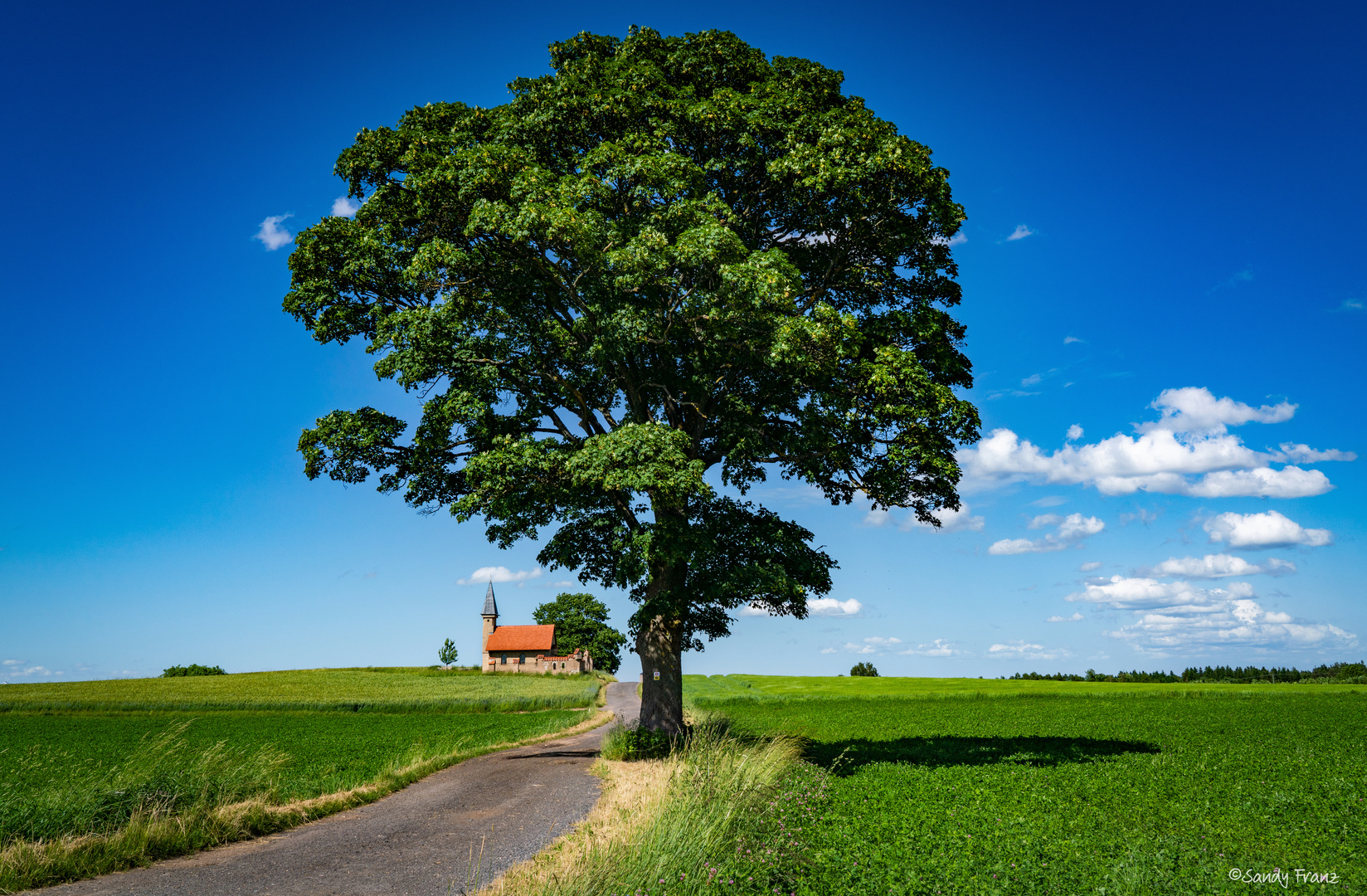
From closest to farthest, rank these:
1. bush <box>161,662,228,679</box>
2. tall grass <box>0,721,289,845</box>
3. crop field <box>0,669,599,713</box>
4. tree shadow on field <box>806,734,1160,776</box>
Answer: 1. tall grass <box>0,721,289,845</box>
2. tree shadow on field <box>806,734,1160,776</box>
3. crop field <box>0,669,599,713</box>
4. bush <box>161,662,228,679</box>

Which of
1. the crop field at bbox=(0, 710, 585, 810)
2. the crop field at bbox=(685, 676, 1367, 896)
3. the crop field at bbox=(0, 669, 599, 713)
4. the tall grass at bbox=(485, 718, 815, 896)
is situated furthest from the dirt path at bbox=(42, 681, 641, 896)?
the crop field at bbox=(0, 669, 599, 713)

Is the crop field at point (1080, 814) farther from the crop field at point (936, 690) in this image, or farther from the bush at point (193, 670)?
the bush at point (193, 670)

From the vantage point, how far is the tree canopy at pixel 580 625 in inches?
3941

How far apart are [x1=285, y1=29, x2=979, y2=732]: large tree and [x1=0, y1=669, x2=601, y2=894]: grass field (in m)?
6.84

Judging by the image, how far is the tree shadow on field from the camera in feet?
61.1

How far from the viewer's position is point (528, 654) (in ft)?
327

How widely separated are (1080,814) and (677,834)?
8.07 m

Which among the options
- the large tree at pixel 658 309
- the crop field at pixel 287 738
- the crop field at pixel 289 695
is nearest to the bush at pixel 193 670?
the crop field at pixel 289 695

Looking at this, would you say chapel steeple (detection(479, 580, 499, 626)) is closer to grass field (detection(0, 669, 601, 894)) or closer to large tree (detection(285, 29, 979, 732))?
grass field (detection(0, 669, 601, 894))


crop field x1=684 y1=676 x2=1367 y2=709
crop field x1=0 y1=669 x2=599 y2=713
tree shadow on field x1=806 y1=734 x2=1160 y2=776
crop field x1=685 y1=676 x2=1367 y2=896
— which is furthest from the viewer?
crop field x1=684 y1=676 x2=1367 y2=709

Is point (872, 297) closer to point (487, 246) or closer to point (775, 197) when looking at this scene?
point (775, 197)

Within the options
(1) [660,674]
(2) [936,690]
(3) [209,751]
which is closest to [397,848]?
(3) [209,751]

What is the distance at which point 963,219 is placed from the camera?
18.1 metres

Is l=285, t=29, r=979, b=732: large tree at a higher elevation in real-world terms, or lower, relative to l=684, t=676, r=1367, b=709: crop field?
higher
